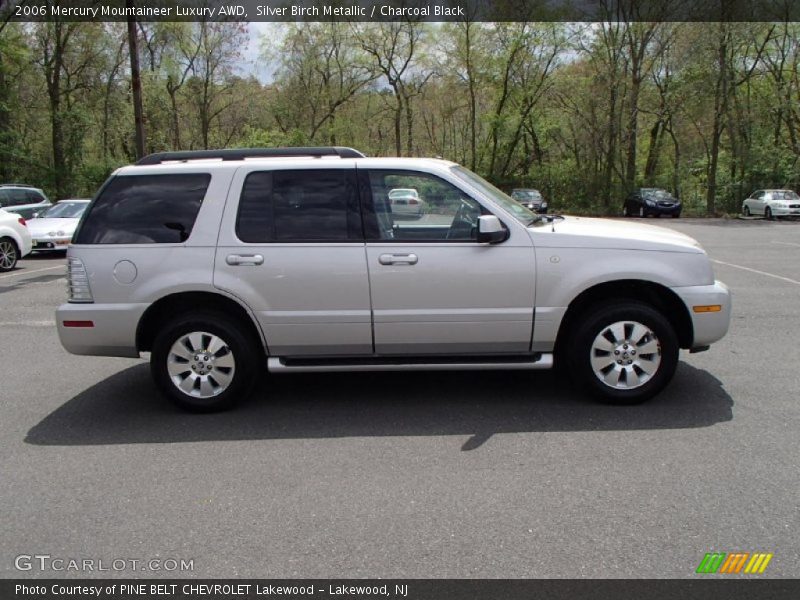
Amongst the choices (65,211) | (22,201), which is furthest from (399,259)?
(22,201)

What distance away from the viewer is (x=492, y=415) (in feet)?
16.5

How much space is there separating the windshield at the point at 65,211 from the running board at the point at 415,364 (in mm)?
14686

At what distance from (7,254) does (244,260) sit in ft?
37.6

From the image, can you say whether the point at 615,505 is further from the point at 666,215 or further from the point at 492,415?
the point at 666,215

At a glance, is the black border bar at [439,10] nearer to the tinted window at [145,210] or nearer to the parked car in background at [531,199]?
the parked car in background at [531,199]

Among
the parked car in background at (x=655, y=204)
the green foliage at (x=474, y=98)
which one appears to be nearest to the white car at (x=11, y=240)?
the green foliage at (x=474, y=98)

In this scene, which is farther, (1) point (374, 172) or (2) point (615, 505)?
(1) point (374, 172)

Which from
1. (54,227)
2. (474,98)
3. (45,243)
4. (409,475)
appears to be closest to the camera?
(409,475)

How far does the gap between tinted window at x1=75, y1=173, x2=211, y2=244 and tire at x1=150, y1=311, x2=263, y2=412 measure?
70cm

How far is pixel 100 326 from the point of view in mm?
5082

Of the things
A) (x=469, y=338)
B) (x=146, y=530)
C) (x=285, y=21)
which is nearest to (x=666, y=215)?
(x=285, y=21)

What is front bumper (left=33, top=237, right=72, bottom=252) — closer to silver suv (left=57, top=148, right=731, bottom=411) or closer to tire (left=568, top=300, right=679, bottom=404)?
silver suv (left=57, top=148, right=731, bottom=411)
